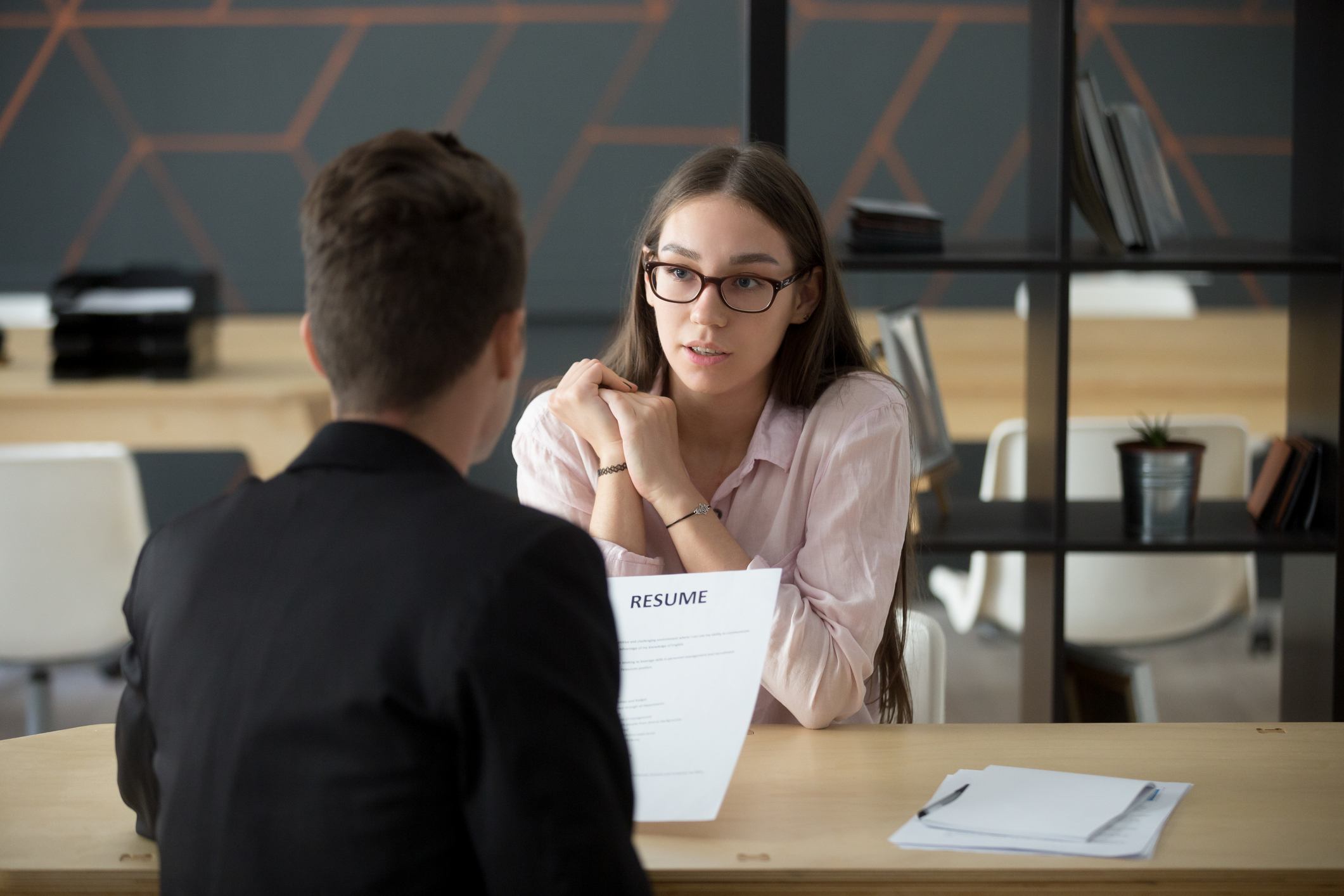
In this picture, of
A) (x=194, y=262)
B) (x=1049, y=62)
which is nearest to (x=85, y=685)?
(x=194, y=262)

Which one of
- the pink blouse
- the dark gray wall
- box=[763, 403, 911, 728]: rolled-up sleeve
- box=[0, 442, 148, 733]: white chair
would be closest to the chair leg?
box=[0, 442, 148, 733]: white chair

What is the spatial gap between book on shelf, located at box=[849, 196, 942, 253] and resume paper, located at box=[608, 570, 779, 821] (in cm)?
115

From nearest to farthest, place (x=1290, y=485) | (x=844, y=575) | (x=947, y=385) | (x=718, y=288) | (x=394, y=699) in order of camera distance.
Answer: (x=394, y=699) < (x=844, y=575) < (x=718, y=288) < (x=1290, y=485) < (x=947, y=385)

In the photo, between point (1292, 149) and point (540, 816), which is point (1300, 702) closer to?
point (1292, 149)

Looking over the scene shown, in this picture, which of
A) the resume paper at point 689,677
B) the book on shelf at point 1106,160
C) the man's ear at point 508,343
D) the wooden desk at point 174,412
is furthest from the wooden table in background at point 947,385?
the man's ear at point 508,343

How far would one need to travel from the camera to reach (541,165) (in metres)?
4.42

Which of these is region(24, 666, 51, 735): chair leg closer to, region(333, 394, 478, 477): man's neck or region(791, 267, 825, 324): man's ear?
region(791, 267, 825, 324): man's ear

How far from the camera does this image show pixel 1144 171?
7.64 feet

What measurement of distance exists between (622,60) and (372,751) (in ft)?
12.7

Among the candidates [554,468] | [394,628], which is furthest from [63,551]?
[394,628]

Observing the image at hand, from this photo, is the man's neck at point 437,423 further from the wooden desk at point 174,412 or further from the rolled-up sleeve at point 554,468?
the wooden desk at point 174,412

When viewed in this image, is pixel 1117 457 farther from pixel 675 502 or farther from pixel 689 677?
pixel 689 677

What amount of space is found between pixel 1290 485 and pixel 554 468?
55.1 inches

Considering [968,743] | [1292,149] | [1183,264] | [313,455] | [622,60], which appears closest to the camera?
[313,455]
